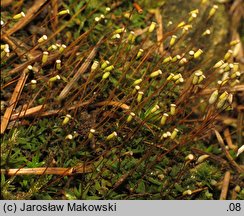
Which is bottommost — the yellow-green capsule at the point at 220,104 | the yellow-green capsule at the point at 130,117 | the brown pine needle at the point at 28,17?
the yellow-green capsule at the point at 130,117

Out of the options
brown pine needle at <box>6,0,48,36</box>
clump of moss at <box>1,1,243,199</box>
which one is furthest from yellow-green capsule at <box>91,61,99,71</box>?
brown pine needle at <box>6,0,48,36</box>

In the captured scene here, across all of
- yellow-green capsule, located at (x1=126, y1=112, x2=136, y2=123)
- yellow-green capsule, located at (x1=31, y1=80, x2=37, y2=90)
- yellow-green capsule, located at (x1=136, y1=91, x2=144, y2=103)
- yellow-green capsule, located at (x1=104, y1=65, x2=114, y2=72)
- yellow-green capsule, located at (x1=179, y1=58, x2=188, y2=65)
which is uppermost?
yellow-green capsule, located at (x1=179, y1=58, x2=188, y2=65)

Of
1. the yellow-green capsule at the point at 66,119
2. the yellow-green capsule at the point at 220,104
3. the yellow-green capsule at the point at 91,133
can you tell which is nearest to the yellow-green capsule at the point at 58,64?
the yellow-green capsule at the point at 66,119

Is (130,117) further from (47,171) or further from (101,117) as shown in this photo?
(47,171)

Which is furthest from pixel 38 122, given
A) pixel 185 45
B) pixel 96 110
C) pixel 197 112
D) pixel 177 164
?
pixel 185 45

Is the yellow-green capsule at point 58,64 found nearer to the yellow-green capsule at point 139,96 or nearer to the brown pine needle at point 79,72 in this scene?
the brown pine needle at point 79,72

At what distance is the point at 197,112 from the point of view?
2.48m

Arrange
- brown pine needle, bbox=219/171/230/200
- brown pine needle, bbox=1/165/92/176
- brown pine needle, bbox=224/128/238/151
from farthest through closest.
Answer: brown pine needle, bbox=224/128/238/151 → brown pine needle, bbox=219/171/230/200 → brown pine needle, bbox=1/165/92/176

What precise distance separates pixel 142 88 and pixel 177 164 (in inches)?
15.7

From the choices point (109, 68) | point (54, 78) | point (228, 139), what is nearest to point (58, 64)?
point (54, 78)

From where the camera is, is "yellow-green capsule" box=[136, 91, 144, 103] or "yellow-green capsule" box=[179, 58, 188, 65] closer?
"yellow-green capsule" box=[136, 91, 144, 103]

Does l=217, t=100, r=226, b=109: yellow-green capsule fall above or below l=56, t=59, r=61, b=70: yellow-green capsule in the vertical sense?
below

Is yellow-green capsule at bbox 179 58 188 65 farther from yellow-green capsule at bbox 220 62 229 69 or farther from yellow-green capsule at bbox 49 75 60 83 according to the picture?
yellow-green capsule at bbox 49 75 60 83
